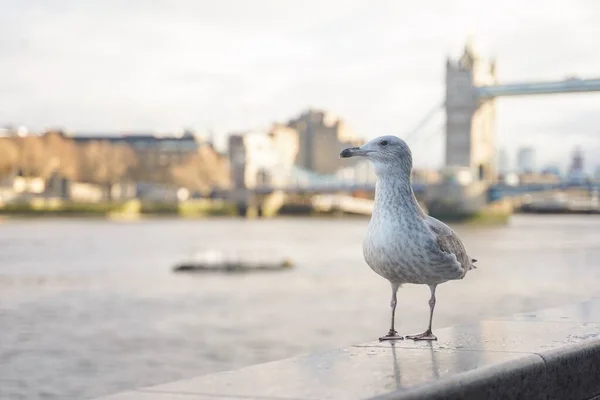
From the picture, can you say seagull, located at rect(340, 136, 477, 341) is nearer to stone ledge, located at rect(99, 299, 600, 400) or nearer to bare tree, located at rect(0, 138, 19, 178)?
stone ledge, located at rect(99, 299, 600, 400)

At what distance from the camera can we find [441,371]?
2582mm

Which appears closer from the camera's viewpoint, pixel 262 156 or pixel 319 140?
pixel 262 156

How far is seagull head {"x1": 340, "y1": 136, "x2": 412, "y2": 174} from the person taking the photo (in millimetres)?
2901

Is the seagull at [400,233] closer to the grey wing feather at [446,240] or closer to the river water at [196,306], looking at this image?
the grey wing feather at [446,240]

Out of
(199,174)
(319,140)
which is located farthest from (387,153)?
(319,140)

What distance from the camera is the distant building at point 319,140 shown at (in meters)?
135

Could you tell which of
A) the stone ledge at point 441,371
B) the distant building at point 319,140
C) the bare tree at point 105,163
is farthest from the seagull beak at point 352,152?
the distant building at point 319,140

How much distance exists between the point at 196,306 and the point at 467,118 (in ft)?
→ 152

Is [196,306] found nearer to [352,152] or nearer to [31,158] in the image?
[352,152]

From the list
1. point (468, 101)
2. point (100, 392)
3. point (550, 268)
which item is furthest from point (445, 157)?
point (100, 392)

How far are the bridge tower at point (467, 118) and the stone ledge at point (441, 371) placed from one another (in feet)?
210

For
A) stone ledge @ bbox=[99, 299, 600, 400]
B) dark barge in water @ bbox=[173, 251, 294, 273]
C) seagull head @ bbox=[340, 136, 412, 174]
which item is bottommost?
dark barge in water @ bbox=[173, 251, 294, 273]

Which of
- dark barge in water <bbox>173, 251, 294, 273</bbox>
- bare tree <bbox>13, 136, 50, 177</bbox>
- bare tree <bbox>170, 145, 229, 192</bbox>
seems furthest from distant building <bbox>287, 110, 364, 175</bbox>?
dark barge in water <bbox>173, 251, 294, 273</bbox>

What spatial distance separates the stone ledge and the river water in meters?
10.8
